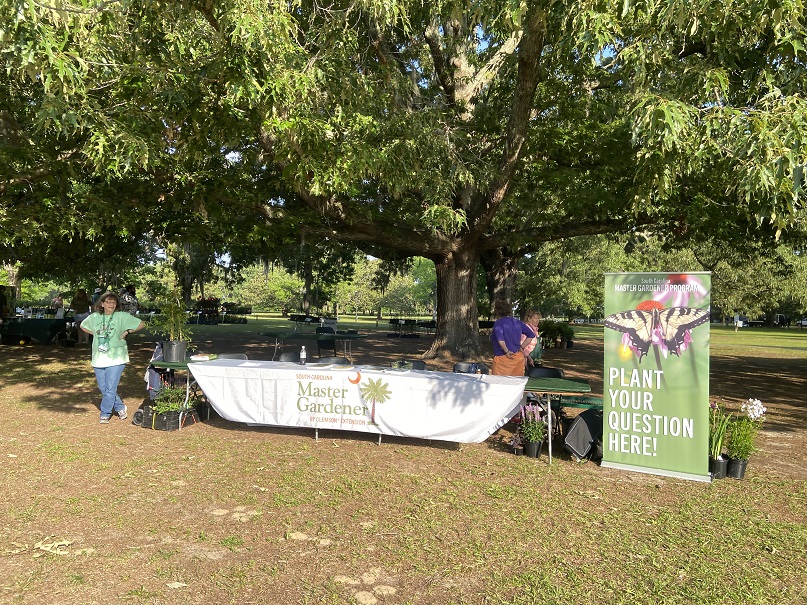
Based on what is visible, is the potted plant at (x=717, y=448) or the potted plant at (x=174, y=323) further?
the potted plant at (x=174, y=323)

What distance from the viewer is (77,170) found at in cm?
1148

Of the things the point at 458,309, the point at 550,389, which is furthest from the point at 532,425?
the point at 458,309

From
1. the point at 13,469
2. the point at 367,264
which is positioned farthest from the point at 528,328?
the point at 367,264

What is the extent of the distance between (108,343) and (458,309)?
10.2 metres

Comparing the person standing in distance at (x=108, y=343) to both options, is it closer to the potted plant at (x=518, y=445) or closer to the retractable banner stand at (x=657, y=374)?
the potted plant at (x=518, y=445)

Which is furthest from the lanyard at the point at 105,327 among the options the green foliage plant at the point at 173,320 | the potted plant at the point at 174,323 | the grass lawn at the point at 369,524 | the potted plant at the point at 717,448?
the potted plant at the point at 717,448

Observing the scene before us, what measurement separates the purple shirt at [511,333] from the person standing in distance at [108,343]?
194 inches

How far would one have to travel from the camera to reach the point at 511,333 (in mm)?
8055

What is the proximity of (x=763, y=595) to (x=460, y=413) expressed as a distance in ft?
11.6

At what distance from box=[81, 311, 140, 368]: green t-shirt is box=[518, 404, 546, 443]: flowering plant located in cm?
520

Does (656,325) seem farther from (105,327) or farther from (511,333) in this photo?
(105,327)

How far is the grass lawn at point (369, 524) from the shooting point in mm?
3820

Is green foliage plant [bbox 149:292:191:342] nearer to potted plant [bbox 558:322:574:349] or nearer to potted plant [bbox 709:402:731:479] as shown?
potted plant [bbox 709:402:731:479]

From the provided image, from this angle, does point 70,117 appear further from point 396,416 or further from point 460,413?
point 460,413
